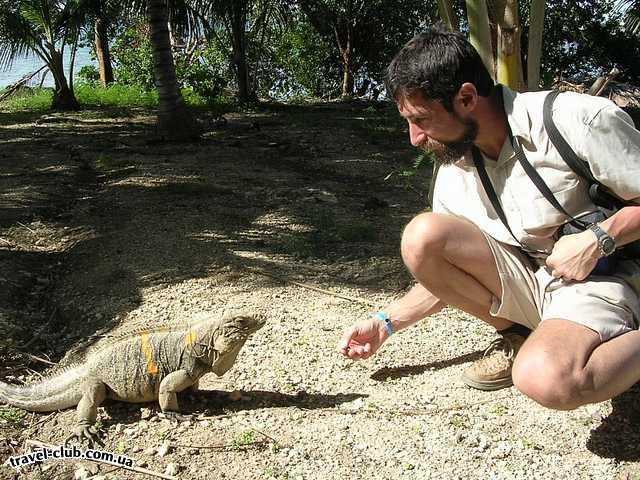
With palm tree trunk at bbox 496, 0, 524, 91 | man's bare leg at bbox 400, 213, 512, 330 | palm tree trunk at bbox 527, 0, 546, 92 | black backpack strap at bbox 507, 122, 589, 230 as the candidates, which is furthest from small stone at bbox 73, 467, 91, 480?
palm tree trunk at bbox 527, 0, 546, 92

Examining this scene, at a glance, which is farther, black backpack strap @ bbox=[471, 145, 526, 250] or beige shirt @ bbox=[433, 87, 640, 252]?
black backpack strap @ bbox=[471, 145, 526, 250]

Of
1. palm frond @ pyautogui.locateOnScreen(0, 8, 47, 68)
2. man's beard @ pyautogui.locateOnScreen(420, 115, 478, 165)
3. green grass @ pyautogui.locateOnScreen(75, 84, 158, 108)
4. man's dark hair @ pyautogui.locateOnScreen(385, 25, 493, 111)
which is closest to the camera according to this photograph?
man's dark hair @ pyautogui.locateOnScreen(385, 25, 493, 111)

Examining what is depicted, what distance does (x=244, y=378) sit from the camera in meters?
3.79

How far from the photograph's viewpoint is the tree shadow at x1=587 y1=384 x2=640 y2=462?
117 inches

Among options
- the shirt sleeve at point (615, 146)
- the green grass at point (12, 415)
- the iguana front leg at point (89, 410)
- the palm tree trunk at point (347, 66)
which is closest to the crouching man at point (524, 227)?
the shirt sleeve at point (615, 146)

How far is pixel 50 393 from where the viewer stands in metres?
3.50

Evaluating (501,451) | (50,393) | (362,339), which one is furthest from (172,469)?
(501,451)

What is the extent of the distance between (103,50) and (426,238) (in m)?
17.6

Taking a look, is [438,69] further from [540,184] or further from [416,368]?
[416,368]

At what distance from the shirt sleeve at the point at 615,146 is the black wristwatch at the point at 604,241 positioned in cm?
18

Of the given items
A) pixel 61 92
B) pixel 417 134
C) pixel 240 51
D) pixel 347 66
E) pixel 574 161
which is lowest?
pixel 574 161

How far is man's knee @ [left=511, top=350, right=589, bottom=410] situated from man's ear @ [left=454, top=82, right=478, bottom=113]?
3.13 feet

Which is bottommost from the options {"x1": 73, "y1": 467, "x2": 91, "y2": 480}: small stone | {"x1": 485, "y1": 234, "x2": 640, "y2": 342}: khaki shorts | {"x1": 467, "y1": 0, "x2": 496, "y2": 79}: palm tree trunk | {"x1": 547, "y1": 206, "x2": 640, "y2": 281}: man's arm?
{"x1": 73, "y1": 467, "x2": 91, "y2": 480}: small stone

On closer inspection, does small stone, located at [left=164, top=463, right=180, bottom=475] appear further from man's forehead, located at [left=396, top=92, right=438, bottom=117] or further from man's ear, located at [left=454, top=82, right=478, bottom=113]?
man's ear, located at [left=454, top=82, right=478, bottom=113]
